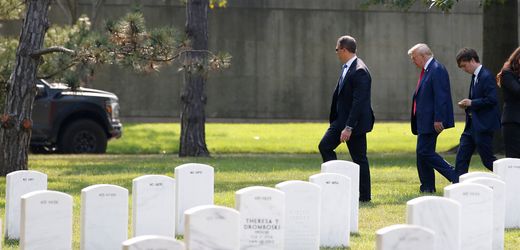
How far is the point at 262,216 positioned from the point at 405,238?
2006mm

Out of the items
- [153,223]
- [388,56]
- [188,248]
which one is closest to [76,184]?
[153,223]

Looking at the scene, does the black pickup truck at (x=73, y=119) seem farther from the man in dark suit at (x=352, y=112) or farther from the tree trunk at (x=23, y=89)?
the man in dark suit at (x=352, y=112)

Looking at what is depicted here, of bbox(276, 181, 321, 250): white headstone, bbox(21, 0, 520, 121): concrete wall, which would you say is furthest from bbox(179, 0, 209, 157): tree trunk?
bbox(21, 0, 520, 121): concrete wall

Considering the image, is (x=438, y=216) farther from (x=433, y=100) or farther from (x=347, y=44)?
(x=433, y=100)

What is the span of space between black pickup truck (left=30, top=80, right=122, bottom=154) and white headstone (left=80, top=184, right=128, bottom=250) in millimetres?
14203

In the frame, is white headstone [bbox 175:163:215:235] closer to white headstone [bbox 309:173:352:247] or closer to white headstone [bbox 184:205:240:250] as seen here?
white headstone [bbox 309:173:352:247]

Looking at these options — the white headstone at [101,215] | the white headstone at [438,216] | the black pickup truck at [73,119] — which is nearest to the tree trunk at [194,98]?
the black pickup truck at [73,119]

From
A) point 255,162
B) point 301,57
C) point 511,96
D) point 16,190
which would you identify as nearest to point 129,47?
point 511,96

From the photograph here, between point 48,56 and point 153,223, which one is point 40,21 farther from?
point 153,223

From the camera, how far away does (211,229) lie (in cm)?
802

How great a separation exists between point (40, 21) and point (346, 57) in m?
5.48

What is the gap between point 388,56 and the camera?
123 ft

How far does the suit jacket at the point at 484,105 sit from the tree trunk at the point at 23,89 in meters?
6.36

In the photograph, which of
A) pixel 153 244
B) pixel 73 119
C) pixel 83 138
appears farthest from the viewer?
pixel 83 138
